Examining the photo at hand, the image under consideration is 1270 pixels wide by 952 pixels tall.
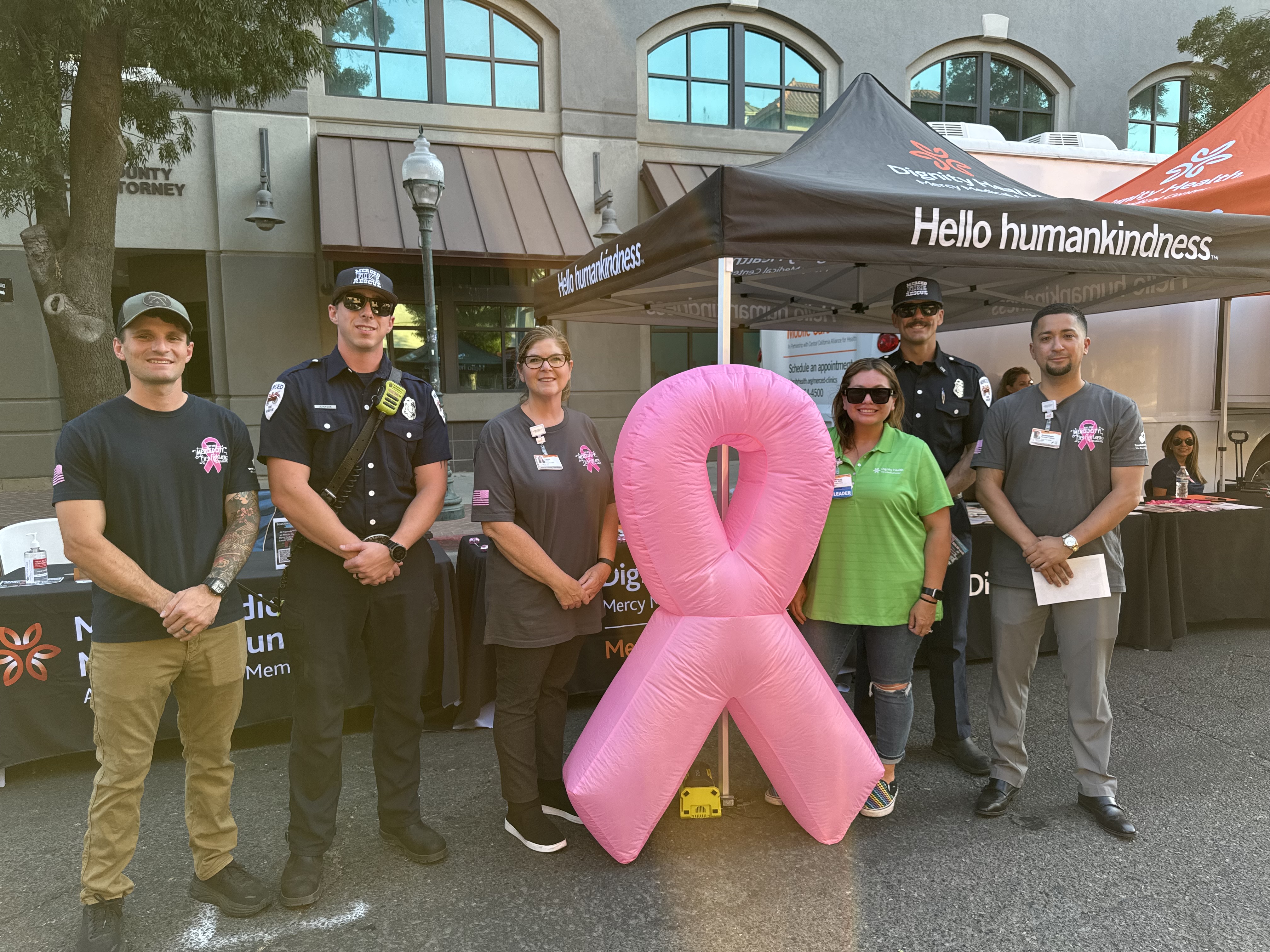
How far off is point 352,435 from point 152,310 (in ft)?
2.16

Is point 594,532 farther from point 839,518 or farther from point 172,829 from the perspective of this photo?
point 172,829

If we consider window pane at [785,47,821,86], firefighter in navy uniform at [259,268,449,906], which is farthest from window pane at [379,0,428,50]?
firefighter in navy uniform at [259,268,449,906]

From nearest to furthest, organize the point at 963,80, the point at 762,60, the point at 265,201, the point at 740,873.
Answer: the point at 740,873, the point at 265,201, the point at 762,60, the point at 963,80

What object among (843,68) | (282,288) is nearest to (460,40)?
(282,288)

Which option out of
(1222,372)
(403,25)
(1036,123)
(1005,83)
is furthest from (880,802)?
(1036,123)

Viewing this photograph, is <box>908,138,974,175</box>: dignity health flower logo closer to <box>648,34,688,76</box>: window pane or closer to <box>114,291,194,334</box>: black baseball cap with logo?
<box>114,291,194,334</box>: black baseball cap with logo

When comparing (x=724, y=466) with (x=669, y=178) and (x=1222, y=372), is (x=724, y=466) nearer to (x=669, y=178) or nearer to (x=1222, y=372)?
(x=1222, y=372)

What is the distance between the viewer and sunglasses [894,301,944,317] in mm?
3451

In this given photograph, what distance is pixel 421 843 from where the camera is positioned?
8.95ft

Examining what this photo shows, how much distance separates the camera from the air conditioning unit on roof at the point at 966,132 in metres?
7.40

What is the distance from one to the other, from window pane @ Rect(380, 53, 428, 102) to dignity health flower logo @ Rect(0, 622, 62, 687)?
9.35 metres

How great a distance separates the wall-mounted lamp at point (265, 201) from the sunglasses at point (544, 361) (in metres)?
8.49

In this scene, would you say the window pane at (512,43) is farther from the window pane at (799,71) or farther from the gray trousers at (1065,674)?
the gray trousers at (1065,674)

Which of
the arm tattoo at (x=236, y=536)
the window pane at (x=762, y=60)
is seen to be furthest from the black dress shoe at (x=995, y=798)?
the window pane at (x=762, y=60)
